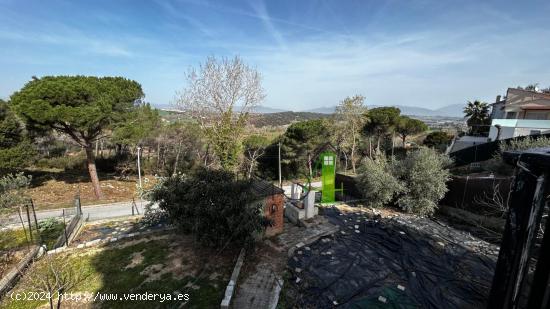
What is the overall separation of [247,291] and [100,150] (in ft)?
76.1

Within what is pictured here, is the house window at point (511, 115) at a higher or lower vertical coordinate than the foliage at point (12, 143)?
higher

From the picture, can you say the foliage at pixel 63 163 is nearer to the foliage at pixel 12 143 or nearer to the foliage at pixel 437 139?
the foliage at pixel 12 143

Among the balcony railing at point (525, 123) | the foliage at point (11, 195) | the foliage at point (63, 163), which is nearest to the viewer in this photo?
the foliage at point (11, 195)

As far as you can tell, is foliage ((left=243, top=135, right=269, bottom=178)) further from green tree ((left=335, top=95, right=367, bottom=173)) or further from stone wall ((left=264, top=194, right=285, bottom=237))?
stone wall ((left=264, top=194, right=285, bottom=237))

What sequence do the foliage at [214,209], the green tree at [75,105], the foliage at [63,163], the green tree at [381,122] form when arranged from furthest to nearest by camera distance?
1. the green tree at [381,122]
2. the foliage at [63,163]
3. the green tree at [75,105]
4. the foliage at [214,209]

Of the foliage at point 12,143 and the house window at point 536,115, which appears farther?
the house window at point 536,115

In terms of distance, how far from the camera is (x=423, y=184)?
11508mm

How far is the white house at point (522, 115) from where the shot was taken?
19375mm

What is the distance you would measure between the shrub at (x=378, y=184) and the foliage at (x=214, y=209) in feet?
22.4

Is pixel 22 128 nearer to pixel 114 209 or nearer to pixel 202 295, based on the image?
pixel 114 209

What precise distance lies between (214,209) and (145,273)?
2396mm

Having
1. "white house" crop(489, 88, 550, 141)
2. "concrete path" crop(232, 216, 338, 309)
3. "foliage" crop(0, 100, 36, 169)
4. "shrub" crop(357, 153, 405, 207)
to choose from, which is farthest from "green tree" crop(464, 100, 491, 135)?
"foliage" crop(0, 100, 36, 169)

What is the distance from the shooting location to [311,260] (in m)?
7.34

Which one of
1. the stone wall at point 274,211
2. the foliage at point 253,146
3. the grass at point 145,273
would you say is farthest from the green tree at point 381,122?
the grass at point 145,273
